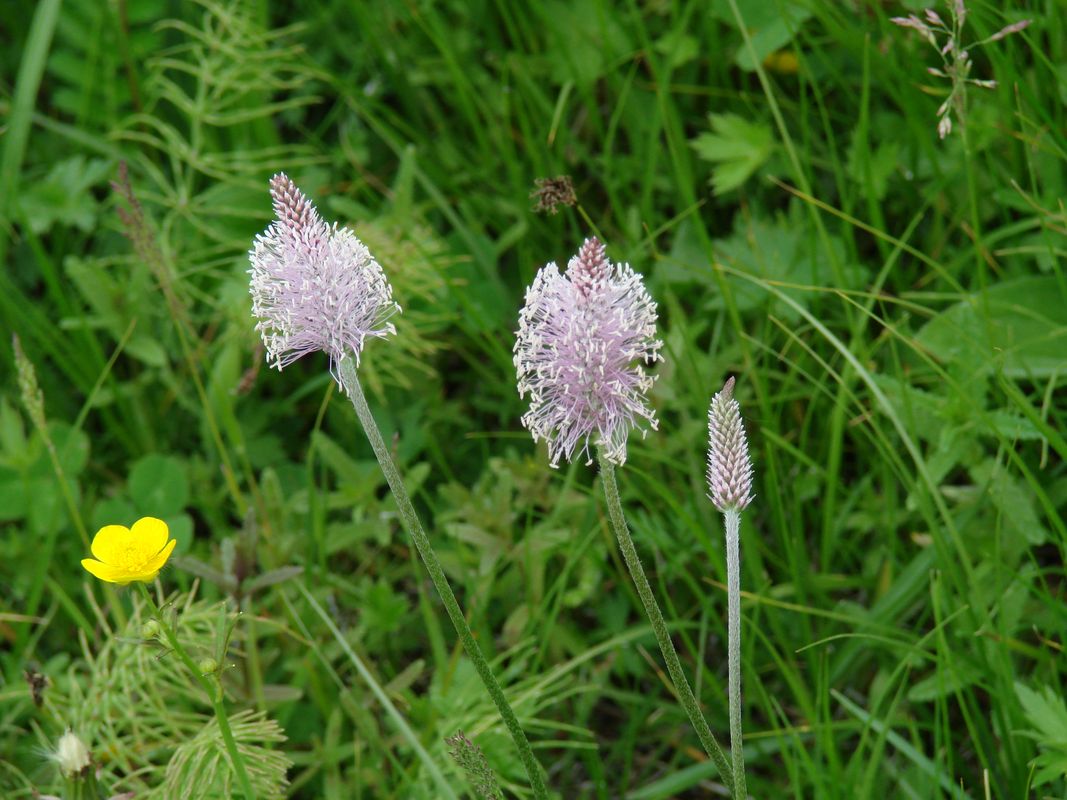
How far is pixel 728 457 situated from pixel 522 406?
1.68 metres

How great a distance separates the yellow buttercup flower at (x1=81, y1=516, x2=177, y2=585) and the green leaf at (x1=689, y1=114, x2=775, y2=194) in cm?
169

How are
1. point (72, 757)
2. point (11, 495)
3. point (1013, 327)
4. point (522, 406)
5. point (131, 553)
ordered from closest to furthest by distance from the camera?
point (131, 553), point (72, 757), point (1013, 327), point (11, 495), point (522, 406)

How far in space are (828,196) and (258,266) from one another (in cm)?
198

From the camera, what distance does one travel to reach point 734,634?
1448 mm

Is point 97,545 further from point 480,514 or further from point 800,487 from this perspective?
point 800,487

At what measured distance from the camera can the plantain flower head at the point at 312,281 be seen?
1408 mm

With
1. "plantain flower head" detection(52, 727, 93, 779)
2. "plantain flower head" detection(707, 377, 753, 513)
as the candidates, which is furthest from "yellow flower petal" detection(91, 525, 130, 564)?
"plantain flower head" detection(707, 377, 753, 513)

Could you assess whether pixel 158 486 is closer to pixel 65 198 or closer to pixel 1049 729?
pixel 65 198

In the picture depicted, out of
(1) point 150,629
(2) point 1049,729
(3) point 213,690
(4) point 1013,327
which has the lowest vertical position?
(2) point 1049,729

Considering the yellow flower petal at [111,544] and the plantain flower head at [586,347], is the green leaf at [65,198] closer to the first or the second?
the yellow flower petal at [111,544]

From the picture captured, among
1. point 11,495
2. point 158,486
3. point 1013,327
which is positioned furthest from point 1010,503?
point 11,495

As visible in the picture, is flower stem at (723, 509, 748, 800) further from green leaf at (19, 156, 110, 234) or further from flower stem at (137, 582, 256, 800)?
green leaf at (19, 156, 110, 234)

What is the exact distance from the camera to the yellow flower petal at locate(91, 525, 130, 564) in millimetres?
1619

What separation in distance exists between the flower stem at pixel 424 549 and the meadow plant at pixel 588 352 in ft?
0.60
